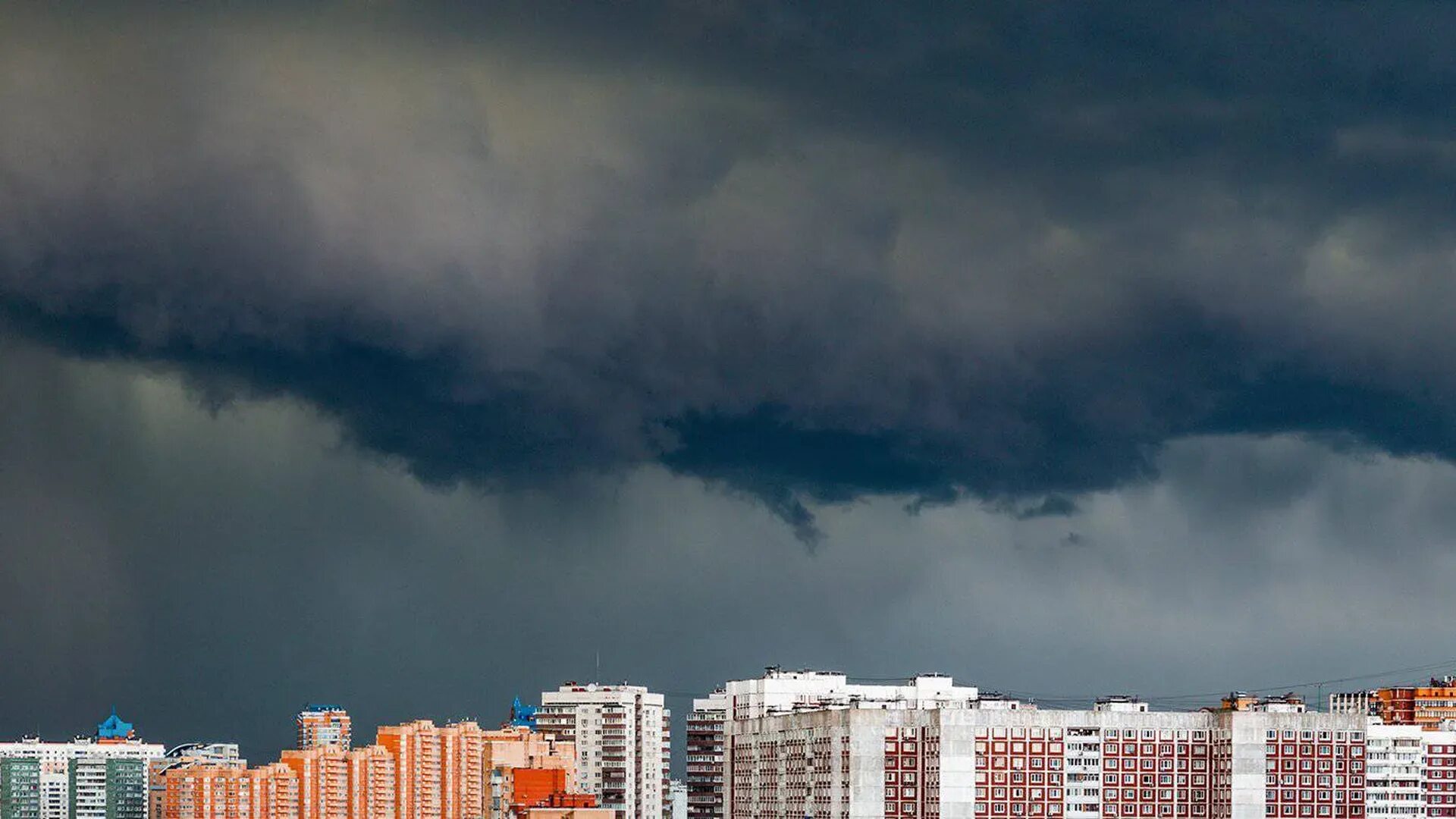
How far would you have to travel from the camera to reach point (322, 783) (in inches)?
6373

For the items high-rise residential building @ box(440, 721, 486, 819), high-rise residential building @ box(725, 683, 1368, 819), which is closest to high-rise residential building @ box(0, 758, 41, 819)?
high-rise residential building @ box(440, 721, 486, 819)

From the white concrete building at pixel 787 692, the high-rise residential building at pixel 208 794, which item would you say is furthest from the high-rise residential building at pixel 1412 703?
the high-rise residential building at pixel 208 794

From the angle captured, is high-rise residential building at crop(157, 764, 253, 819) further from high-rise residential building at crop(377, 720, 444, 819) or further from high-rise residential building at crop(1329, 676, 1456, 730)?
high-rise residential building at crop(1329, 676, 1456, 730)

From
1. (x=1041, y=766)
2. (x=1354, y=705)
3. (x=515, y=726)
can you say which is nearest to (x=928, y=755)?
(x=1041, y=766)

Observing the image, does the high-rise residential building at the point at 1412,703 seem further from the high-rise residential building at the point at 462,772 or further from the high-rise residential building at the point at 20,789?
the high-rise residential building at the point at 20,789

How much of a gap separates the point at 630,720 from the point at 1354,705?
4966 cm

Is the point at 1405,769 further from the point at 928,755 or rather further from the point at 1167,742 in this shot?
the point at 928,755

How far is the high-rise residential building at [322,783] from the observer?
162 m

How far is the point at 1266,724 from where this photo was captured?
10244 cm

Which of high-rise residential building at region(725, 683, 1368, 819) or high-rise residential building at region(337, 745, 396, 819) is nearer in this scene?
high-rise residential building at region(725, 683, 1368, 819)

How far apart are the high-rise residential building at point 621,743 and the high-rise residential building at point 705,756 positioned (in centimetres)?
→ 1346

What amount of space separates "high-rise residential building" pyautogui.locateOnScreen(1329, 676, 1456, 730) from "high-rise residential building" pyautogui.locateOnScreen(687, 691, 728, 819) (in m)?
36.5

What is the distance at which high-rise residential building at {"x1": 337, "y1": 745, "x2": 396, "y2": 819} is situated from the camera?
161375 millimetres

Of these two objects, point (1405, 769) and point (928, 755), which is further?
point (1405, 769)
